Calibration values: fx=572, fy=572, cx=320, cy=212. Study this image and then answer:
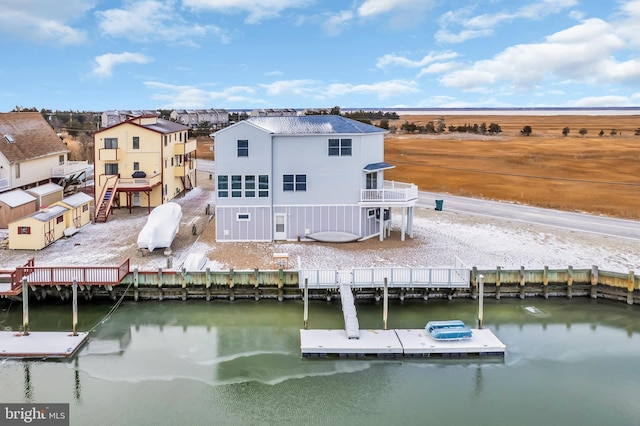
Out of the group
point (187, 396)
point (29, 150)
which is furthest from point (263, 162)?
point (29, 150)

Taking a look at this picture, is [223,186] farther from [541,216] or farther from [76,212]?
[541,216]

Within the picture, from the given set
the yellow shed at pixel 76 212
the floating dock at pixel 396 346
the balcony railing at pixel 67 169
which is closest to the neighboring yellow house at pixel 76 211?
the yellow shed at pixel 76 212

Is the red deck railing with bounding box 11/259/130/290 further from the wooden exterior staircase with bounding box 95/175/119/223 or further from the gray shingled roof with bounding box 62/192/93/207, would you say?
the wooden exterior staircase with bounding box 95/175/119/223

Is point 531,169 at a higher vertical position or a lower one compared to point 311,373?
higher

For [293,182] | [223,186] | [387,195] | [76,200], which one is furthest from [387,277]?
[76,200]

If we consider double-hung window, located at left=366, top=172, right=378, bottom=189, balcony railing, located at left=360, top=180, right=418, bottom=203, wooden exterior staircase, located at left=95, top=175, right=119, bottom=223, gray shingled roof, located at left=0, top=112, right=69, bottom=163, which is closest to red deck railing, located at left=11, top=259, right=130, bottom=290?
wooden exterior staircase, located at left=95, top=175, right=119, bottom=223

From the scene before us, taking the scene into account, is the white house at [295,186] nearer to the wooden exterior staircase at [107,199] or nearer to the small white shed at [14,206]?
the wooden exterior staircase at [107,199]

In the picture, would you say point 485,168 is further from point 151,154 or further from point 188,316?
point 188,316
